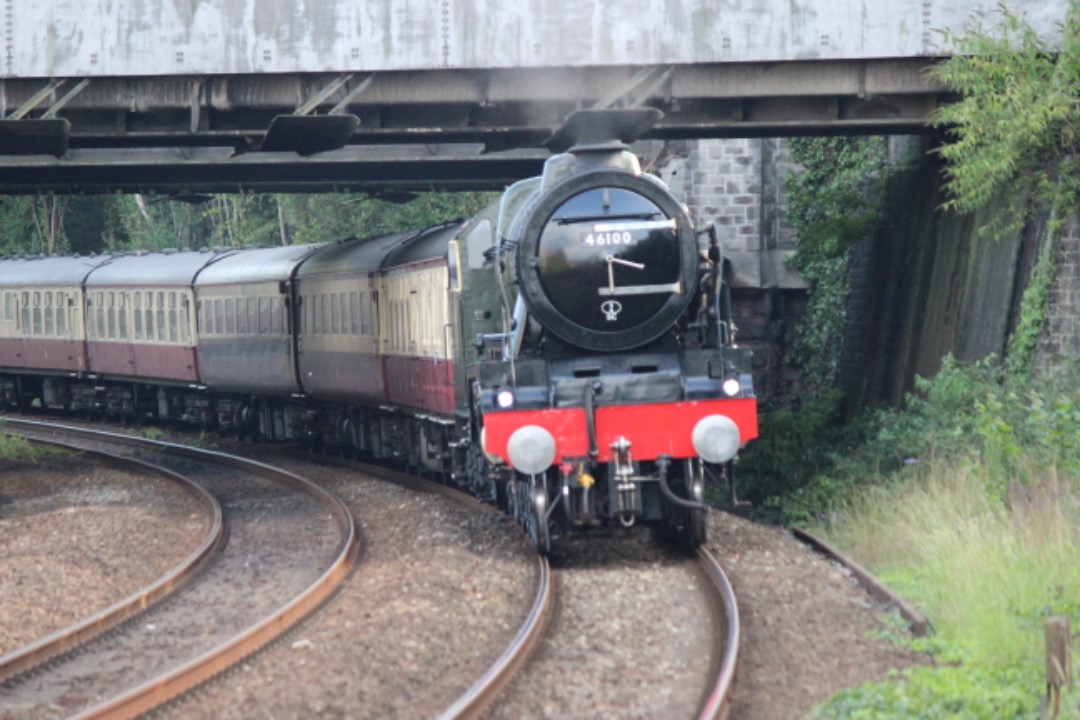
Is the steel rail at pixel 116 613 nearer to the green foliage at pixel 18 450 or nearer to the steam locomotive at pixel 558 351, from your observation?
the steam locomotive at pixel 558 351

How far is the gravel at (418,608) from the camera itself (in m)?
7.74

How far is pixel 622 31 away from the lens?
53.2 feet

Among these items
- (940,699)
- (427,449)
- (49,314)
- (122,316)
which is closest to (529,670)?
(940,699)

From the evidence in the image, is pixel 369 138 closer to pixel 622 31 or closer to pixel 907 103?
pixel 622 31

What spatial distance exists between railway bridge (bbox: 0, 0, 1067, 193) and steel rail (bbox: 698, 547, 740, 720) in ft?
21.8

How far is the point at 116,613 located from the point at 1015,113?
9762 millimetres

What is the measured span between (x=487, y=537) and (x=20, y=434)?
52.5 feet

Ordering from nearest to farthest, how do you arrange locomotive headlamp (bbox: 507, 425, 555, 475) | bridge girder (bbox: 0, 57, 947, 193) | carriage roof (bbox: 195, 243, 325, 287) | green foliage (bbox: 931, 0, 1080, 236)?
locomotive headlamp (bbox: 507, 425, 555, 475) < green foliage (bbox: 931, 0, 1080, 236) < bridge girder (bbox: 0, 57, 947, 193) < carriage roof (bbox: 195, 243, 325, 287)

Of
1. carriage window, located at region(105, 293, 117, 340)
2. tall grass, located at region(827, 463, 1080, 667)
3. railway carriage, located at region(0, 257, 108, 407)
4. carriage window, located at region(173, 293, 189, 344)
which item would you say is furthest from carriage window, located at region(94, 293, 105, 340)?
tall grass, located at region(827, 463, 1080, 667)

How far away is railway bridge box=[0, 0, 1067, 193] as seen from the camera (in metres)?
16.2

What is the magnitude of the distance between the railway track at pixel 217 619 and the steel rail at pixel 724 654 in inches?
105

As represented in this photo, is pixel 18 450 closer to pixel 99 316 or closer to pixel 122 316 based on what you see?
pixel 122 316

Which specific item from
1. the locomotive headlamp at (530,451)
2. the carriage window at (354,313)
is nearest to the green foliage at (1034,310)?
the locomotive headlamp at (530,451)

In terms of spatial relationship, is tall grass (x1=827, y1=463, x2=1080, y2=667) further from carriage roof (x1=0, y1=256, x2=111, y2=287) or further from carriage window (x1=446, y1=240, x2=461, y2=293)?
carriage roof (x1=0, y1=256, x2=111, y2=287)
